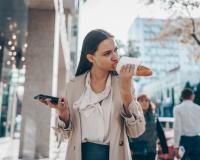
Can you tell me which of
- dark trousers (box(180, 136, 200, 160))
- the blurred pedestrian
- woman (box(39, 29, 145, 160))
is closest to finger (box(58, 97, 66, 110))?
woman (box(39, 29, 145, 160))

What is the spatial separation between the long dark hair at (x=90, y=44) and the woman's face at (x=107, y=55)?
3 centimetres

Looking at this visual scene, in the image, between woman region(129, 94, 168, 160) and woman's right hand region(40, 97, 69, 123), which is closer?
woman's right hand region(40, 97, 69, 123)

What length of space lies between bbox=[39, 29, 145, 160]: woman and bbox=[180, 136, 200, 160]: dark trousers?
3330 millimetres

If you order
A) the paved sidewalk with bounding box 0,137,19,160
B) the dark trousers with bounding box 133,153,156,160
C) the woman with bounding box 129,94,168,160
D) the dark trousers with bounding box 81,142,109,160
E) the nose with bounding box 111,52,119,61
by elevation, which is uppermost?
the nose with bounding box 111,52,119,61

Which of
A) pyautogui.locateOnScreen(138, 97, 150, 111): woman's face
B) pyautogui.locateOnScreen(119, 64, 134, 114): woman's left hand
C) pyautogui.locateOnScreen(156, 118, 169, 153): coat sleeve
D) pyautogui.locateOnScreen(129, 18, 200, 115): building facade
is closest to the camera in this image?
pyautogui.locateOnScreen(119, 64, 134, 114): woman's left hand

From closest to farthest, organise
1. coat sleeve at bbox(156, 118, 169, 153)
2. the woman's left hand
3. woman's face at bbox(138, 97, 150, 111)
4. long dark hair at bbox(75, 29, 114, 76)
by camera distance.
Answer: the woman's left hand
long dark hair at bbox(75, 29, 114, 76)
coat sleeve at bbox(156, 118, 169, 153)
woman's face at bbox(138, 97, 150, 111)

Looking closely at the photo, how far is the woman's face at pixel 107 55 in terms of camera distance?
1.51 meters

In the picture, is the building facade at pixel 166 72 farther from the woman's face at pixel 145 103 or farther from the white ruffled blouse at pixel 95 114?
the white ruffled blouse at pixel 95 114

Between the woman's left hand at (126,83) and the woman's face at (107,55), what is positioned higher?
the woman's face at (107,55)

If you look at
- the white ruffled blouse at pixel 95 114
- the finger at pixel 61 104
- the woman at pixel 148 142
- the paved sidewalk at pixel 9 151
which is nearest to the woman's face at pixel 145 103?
the woman at pixel 148 142

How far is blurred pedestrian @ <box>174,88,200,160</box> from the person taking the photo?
4.55m

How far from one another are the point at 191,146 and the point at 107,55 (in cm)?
351

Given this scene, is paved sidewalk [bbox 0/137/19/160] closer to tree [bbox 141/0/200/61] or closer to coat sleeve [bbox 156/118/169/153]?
coat sleeve [bbox 156/118/169/153]

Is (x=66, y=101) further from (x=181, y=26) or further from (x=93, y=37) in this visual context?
(x=181, y=26)
